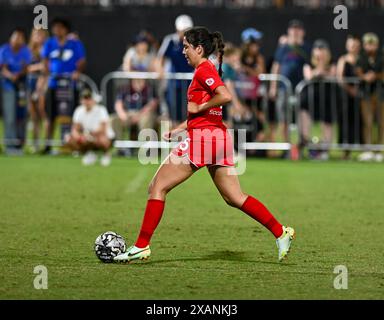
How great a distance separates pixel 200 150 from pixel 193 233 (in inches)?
97.6

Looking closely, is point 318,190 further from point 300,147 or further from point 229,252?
point 229,252

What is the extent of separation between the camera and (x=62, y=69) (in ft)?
70.4

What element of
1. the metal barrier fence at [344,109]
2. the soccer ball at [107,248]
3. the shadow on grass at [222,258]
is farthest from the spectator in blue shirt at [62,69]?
the soccer ball at [107,248]

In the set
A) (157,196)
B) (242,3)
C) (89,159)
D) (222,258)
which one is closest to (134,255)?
Result: (157,196)

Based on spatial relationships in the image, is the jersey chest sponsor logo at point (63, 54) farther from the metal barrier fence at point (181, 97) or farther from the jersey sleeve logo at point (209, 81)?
the jersey sleeve logo at point (209, 81)

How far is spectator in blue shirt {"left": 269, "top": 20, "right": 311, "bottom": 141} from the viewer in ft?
69.3

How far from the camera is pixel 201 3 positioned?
93.2ft

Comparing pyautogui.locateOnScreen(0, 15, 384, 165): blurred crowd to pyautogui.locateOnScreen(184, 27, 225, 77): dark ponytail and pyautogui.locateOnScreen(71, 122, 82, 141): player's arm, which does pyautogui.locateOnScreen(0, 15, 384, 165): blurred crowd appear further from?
pyautogui.locateOnScreen(184, 27, 225, 77): dark ponytail

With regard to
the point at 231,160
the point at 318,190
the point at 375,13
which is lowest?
the point at 318,190

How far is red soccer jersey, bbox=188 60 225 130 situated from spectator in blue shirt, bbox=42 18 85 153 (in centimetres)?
1185

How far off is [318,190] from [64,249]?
21.8 feet

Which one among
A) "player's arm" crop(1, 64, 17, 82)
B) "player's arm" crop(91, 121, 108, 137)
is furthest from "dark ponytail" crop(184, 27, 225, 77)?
"player's arm" crop(1, 64, 17, 82)

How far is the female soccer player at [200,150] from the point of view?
9680 millimetres
